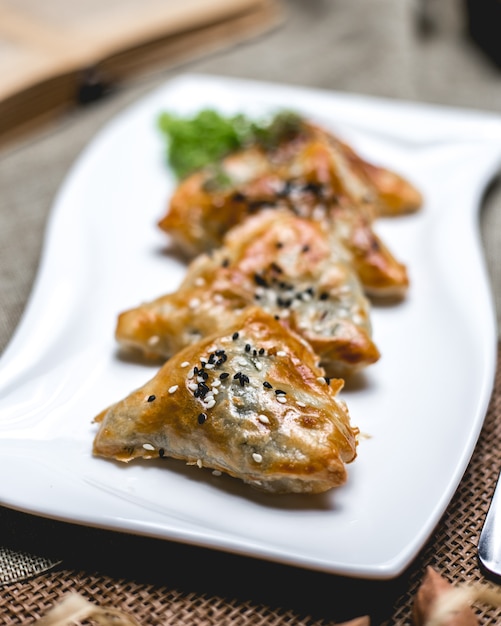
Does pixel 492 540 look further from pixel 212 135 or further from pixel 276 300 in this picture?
pixel 212 135

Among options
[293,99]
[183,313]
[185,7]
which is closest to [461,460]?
[183,313]

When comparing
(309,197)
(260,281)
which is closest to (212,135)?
(309,197)

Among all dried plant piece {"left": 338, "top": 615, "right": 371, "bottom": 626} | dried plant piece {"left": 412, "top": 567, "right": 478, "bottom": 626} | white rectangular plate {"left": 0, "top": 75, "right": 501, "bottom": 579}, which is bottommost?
dried plant piece {"left": 412, "top": 567, "right": 478, "bottom": 626}

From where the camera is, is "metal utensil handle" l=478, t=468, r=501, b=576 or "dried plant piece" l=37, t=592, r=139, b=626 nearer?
"dried plant piece" l=37, t=592, r=139, b=626

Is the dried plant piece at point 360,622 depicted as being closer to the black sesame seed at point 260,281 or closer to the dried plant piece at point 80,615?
the dried plant piece at point 80,615

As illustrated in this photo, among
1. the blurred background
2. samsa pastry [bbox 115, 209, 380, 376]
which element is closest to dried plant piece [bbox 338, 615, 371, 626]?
samsa pastry [bbox 115, 209, 380, 376]

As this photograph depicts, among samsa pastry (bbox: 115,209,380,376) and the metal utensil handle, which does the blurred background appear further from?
the metal utensil handle
